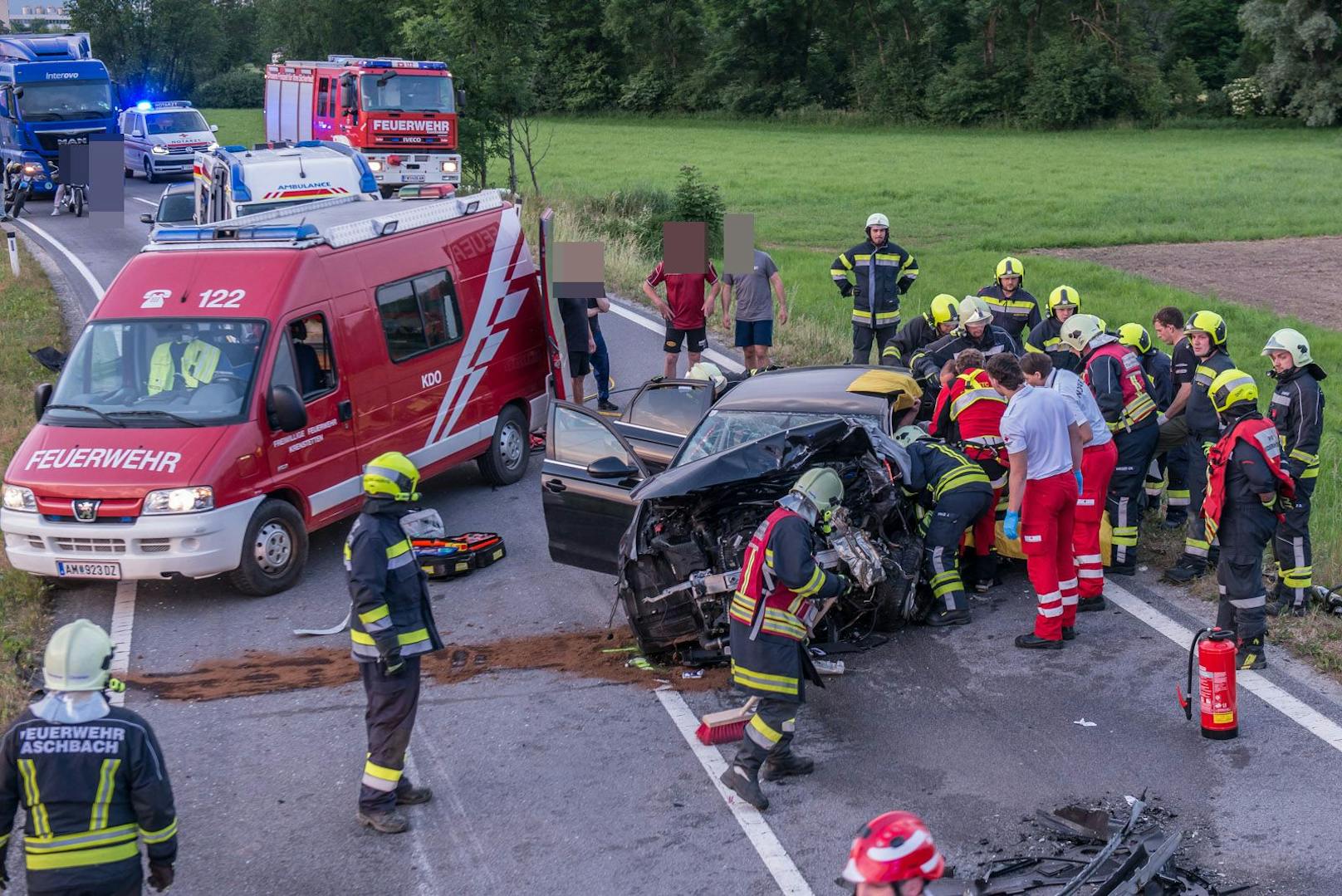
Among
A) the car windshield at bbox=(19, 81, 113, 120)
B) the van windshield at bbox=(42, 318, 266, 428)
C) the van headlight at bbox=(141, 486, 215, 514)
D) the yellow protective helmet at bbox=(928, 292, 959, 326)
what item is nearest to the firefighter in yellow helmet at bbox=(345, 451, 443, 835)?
the van headlight at bbox=(141, 486, 215, 514)

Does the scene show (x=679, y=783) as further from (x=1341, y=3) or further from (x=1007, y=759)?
(x=1341, y=3)

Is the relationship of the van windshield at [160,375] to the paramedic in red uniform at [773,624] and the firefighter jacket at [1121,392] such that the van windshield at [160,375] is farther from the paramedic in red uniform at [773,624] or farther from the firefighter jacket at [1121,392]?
the firefighter jacket at [1121,392]

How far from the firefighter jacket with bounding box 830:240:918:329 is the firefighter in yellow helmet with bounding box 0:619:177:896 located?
30.6ft

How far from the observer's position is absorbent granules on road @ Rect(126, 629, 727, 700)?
8.23 meters

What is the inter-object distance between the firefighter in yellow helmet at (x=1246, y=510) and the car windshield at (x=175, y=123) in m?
35.7

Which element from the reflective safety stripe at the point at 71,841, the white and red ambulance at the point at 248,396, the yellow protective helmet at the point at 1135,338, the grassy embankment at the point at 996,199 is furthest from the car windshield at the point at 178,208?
the reflective safety stripe at the point at 71,841

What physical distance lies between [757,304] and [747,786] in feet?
25.3

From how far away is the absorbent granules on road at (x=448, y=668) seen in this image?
27.0 feet

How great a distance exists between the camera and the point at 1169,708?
7.57 meters

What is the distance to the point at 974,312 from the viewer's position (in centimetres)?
1088

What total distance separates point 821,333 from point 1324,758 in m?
10.1

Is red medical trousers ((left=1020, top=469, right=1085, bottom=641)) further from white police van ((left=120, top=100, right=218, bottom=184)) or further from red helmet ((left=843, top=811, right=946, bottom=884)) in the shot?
white police van ((left=120, top=100, right=218, bottom=184))

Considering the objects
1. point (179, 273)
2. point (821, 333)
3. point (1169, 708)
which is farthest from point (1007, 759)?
point (821, 333)

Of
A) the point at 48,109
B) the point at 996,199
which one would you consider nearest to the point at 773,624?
the point at 996,199
